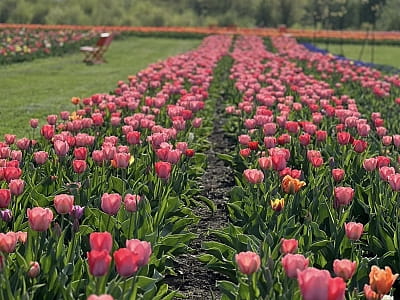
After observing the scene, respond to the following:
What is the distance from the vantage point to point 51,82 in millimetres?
14586

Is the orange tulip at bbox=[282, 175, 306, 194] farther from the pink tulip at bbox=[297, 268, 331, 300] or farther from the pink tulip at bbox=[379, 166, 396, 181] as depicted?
the pink tulip at bbox=[297, 268, 331, 300]

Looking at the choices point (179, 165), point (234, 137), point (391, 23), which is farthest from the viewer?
A: point (391, 23)

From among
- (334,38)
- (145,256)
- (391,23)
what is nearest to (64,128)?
(145,256)

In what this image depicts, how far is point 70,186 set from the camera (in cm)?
376

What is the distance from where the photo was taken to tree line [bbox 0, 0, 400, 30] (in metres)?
43.8

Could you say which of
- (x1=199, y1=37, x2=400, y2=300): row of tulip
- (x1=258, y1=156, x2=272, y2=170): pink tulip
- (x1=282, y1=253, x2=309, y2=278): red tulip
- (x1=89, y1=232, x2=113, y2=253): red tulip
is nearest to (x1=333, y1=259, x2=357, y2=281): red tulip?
(x1=199, y1=37, x2=400, y2=300): row of tulip

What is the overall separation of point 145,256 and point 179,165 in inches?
95.1

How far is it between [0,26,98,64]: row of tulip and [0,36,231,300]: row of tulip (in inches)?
548

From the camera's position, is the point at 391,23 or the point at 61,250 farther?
the point at 391,23

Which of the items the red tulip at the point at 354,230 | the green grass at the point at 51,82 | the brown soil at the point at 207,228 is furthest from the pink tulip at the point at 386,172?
the green grass at the point at 51,82

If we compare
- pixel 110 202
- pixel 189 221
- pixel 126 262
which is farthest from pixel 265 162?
pixel 126 262

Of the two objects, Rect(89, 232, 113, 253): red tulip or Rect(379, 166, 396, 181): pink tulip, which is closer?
Rect(89, 232, 113, 253): red tulip

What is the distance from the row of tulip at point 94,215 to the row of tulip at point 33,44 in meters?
13.9

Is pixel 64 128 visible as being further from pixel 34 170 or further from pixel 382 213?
pixel 382 213
